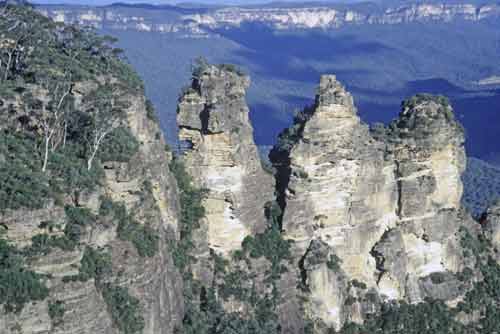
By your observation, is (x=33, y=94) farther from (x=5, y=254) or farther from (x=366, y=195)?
(x=366, y=195)

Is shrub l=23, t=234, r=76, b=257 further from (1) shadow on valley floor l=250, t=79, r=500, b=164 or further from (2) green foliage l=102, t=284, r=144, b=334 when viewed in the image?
(1) shadow on valley floor l=250, t=79, r=500, b=164

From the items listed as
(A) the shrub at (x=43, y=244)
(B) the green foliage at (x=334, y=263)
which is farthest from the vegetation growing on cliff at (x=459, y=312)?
(A) the shrub at (x=43, y=244)

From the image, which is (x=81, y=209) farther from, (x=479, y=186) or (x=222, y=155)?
(x=479, y=186)

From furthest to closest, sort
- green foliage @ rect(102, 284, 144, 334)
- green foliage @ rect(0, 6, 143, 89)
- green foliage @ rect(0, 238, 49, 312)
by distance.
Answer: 1. green foliage @ rect(0, 6, 143, 89)
2. green foliage @ rect(102, 284, 144, 334)
3. green foliage @ rect(0, 238, 49, 312)

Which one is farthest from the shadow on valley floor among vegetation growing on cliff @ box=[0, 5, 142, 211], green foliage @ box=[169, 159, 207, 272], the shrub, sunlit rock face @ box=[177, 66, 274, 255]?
the shrub

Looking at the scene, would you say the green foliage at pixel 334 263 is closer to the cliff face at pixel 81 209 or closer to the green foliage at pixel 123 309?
the cliff face at pixel 81 209

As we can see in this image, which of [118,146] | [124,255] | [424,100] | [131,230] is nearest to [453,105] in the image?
[424,100]

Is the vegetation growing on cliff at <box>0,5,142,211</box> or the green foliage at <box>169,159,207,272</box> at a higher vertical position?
the vegetation growing on cliff at <box>0,5,142,211</box>
